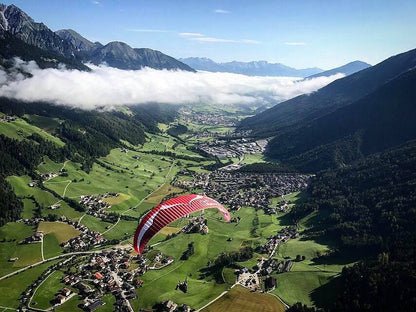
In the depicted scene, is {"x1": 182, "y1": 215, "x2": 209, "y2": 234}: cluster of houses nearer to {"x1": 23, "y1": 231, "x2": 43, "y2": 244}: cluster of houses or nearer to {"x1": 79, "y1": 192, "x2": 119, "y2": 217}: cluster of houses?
{"x1": 79, "y1": 192, "x2": 119, "y2": 217}: cluster of houses

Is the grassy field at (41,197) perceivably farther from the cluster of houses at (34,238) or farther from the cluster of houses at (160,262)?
the cluster of houses at (160,262)

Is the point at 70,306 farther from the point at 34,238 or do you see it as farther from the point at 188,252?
the point at 34,238

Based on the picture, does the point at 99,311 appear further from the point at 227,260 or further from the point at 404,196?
the point at 404,196

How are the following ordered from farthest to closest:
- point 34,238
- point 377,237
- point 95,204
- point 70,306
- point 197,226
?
point 95,204, point 197,226, point 34,238, point 377,237, point 70,306

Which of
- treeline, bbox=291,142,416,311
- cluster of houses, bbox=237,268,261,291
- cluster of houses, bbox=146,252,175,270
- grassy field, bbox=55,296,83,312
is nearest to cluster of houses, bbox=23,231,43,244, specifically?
grassy field, bbox=55,296,83,312

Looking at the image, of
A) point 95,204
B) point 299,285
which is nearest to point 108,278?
point 299,285

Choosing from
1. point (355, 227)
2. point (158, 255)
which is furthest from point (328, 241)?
point (158, 255)
